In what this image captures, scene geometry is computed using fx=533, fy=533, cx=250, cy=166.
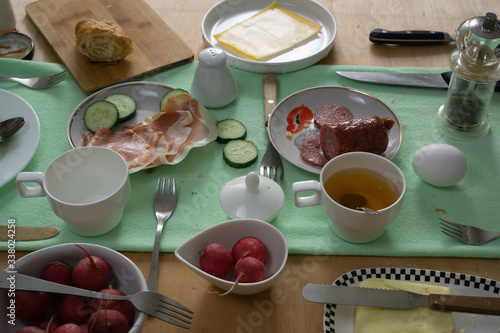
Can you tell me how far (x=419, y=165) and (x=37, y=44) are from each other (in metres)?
1.40

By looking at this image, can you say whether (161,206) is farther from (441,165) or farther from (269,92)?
(441,165)

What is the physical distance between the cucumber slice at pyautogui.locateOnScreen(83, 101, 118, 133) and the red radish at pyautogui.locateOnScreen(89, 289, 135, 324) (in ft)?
2.14

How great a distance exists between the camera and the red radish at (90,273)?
1.04 metres

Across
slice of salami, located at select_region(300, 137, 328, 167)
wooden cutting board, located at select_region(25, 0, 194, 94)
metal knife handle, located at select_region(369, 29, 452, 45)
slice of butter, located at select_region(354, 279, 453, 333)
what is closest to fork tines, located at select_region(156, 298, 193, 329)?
slice of butter, located at select_region(354, 279, 453, 333)

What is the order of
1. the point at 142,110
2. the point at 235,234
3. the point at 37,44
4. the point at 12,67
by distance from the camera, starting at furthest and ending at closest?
the point at 37,44
the point at 12,67
the point at 142,110
the point at 235,234

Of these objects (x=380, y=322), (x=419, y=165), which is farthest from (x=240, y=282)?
(x=419, y=165)

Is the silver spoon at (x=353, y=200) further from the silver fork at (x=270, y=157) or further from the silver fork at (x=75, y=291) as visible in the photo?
the silver fork at (x=75, y=291)

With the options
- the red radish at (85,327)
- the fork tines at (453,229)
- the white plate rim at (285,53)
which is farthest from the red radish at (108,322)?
the white plate rim at (285,53)

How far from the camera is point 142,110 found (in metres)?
1.65

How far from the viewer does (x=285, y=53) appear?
1844 millimetres

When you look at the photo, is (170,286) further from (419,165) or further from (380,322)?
(419,165)

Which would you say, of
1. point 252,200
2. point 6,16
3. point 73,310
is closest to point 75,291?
point 73,310

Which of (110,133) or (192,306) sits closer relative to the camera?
(192,306)

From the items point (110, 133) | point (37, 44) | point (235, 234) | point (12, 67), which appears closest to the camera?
point (235, 234)
